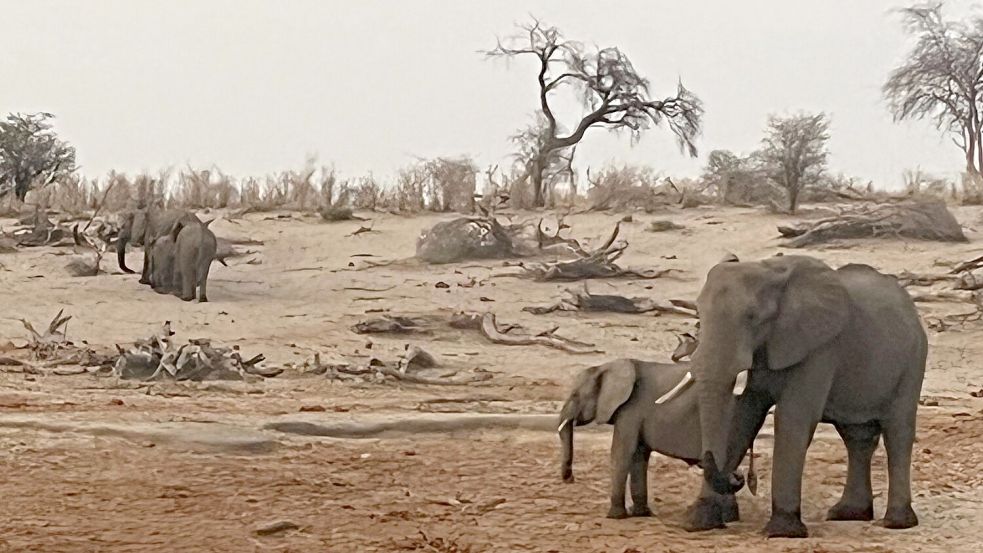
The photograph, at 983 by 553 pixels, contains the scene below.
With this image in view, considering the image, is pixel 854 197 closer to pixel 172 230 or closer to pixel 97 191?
pixel 172 230

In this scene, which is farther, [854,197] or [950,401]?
[854,197]

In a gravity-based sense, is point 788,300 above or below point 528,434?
above

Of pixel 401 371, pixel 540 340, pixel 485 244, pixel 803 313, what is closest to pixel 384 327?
pixel 540 340

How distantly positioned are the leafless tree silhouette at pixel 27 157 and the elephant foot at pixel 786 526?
78.0ft

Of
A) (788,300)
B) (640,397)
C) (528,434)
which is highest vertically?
(788,300)

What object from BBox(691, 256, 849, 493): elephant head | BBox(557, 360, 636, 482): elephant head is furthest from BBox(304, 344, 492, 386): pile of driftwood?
BBox(691, 256, 849, 493): elephant head

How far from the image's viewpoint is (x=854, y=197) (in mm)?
20547

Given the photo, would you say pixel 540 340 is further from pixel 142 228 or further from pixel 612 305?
pixel 142 228

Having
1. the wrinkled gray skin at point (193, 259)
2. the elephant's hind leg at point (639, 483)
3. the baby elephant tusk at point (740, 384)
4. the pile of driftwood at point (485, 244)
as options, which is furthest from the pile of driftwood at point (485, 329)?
the baby elephant tusk at point (740, 384)

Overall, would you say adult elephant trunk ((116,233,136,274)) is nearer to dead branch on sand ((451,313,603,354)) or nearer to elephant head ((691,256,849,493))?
dead branch on sand ((451,313,603,354))

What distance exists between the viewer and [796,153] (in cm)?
2002

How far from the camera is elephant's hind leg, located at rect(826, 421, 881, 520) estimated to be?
595cm

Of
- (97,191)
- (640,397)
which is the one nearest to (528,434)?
(640,397)

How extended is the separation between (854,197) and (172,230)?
11.4m
